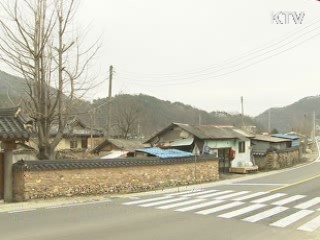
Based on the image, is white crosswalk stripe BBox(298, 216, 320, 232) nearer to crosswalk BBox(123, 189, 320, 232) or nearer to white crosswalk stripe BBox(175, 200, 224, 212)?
crosswalk BBox(123, 189, 320, 232)

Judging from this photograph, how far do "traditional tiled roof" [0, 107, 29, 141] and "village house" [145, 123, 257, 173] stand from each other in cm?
1874

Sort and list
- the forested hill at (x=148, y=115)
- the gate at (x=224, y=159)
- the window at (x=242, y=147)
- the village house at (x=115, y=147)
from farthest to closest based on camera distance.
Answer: the forested hill at (x=148, y=115)
the window at (x=242, y=147)
the gate at (x=224, y=159)
the village house at (x=115, y=147)

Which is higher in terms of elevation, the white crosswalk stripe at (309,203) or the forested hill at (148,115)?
the forested hill at (148,115)

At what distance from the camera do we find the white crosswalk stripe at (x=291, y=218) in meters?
12.5

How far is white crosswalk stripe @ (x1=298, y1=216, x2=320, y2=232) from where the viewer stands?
11.9 meters

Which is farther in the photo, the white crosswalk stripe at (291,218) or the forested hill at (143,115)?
the forested hill at (143,115)

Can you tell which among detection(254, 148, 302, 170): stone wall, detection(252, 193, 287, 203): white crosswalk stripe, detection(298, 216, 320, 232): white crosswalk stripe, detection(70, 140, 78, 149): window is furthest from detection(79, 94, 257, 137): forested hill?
detection(298, 216, 320, 232): white crosswalk stripe

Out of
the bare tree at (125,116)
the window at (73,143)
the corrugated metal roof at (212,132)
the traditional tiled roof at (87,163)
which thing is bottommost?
the window at (73,143)

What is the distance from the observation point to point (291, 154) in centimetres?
4991

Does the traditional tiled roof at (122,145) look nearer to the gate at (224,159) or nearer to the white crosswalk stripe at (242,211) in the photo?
the gate at (224,159)

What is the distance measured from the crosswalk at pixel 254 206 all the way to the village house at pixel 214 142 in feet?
48.5

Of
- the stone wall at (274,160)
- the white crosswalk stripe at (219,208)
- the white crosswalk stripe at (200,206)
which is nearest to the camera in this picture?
the white crosswalk stripe at (219,208)

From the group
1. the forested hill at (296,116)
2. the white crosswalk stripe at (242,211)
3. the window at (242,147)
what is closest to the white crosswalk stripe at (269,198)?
the white crosswalk stripe at (242,211)

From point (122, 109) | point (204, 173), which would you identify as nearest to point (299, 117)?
Answer: point (122, 109)
